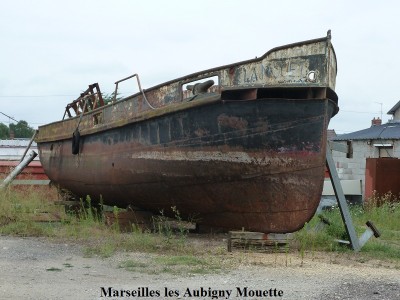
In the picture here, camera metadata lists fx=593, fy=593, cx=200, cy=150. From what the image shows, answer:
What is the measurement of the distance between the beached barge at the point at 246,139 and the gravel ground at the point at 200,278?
706 mm

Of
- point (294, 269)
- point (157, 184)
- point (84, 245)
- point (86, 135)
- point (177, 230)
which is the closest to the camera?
point (294, 269)

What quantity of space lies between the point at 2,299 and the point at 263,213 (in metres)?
3.50

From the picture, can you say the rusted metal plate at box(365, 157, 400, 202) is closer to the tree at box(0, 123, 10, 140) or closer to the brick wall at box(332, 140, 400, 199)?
the brick wall at box(332, 140, 400, 199)

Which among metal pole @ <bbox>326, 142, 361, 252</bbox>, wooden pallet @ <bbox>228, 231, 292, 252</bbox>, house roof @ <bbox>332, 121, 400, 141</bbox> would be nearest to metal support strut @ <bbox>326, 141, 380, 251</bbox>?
metal pole @ <bbox>326, 142, 361, 252</bbox>

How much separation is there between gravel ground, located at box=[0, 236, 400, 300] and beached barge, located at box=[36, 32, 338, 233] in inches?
27.8

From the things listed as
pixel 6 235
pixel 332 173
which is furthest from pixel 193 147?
pixel 6 235

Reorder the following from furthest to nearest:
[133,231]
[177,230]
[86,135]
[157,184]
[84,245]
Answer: [86,135], [177,230], [133,231], [157,184], [84,245]

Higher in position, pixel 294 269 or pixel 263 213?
pixel 263 213

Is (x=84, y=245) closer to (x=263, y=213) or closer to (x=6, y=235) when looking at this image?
(x=6, y=235)

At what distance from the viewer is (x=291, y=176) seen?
23.1ft

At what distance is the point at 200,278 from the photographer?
554 centimetres

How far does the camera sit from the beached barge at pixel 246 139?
7043 mm

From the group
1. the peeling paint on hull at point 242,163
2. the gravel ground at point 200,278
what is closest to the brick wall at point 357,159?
the peeling paint on hull at point 242,163

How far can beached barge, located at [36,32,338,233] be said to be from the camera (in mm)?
7043
